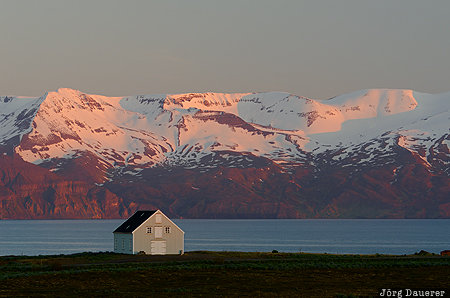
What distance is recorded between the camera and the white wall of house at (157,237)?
116688mm

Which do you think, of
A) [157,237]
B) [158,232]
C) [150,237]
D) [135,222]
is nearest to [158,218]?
[158,232]

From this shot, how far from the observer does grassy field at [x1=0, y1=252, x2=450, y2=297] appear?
60.6m

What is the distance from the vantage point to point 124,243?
11875 centimetres

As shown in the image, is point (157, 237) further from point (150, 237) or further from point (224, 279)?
point (224, 279)

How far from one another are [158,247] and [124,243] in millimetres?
4720

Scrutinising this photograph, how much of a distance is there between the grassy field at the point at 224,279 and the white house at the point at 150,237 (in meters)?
26.7

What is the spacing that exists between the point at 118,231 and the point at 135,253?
6.26 m

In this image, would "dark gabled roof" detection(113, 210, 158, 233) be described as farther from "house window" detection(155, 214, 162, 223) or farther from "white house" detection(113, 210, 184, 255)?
"house window" detection(155, 214, 162, 223)

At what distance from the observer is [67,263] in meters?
96.8

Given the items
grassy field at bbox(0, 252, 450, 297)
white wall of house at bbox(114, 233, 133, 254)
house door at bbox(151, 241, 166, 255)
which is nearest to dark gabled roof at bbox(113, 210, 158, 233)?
white wall of house at bbox(114, 233, 133, 254)

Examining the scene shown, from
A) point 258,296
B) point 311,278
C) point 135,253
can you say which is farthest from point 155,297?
point 135,253

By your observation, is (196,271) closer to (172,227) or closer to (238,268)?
(238,268)

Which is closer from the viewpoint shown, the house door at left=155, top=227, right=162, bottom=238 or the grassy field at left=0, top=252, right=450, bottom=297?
the grassy field at left=0, top=252, right=450, bottom=297

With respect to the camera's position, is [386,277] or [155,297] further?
[386,277]
